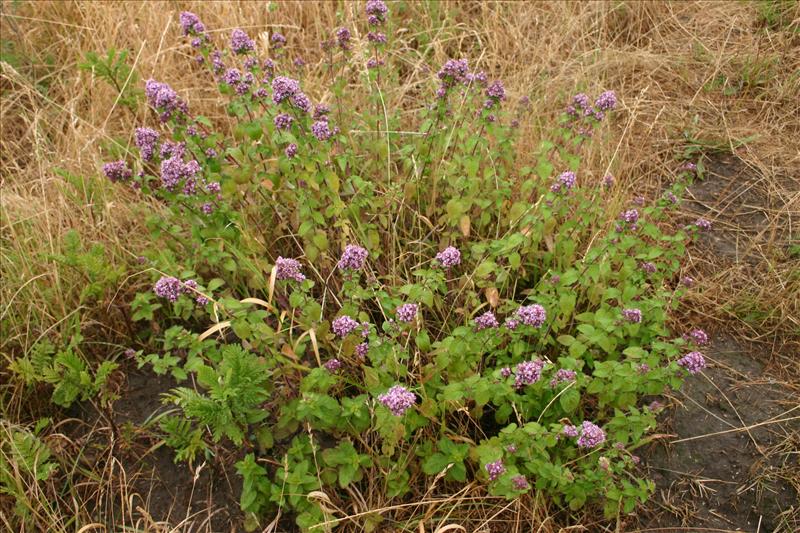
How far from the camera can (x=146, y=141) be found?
2932 mm

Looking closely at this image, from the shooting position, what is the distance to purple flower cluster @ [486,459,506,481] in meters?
2.40

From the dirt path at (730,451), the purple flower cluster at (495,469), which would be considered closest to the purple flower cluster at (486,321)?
the purple flower cluster at (495,469)

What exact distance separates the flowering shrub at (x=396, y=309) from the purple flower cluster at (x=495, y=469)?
0.03 feet

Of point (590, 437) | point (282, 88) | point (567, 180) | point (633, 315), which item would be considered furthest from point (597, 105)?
point (590, 437)

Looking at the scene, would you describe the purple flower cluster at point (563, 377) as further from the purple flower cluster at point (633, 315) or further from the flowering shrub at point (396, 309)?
the purple flower cluster at point (633, 315)

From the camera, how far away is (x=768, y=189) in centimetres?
402

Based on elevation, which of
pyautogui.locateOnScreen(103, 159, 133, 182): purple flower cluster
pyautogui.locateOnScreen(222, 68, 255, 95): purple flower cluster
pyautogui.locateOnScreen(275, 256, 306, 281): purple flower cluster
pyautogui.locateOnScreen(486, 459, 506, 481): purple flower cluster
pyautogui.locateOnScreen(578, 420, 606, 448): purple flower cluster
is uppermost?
pyautogui.locateOnScreen(222, 68, 255, 95): purple flower cluster

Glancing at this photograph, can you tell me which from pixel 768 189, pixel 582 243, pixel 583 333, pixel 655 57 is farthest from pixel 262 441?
pixel 655 57

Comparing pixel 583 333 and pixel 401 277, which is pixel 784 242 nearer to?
pixel 583 333

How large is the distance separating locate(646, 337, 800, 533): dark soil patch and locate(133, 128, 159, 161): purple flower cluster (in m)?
2.69

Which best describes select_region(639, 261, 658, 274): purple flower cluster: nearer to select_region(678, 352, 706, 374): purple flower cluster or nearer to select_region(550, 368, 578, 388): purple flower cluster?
select_region(678, 352, 706, 374): purple flower cluster

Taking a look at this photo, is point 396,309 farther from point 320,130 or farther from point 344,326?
point 320,130

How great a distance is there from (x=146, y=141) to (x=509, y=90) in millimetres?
2523

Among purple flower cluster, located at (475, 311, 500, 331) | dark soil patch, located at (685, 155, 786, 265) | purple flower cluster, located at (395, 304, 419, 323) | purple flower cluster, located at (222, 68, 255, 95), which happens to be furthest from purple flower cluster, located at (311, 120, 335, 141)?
dark soil patch, located at (685, 155, 786, 265)
